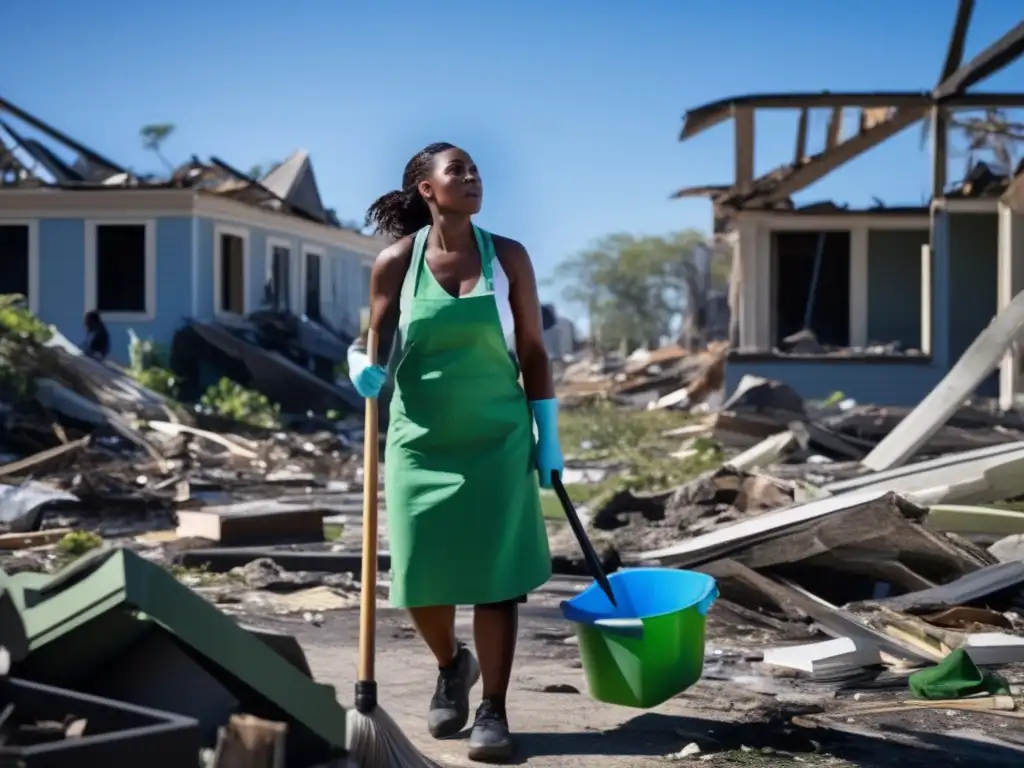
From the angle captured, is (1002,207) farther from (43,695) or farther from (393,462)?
(43,695)

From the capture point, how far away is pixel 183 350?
27.0 meters

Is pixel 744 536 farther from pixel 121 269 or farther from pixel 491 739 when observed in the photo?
pixel 121 269

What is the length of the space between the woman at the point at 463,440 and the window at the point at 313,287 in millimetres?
28512

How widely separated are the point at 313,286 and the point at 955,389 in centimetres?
2390

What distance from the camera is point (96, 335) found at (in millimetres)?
25000

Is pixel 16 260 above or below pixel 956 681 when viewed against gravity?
above

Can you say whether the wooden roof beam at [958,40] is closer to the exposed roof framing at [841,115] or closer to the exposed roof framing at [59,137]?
the exposed roof framing at [841,115]

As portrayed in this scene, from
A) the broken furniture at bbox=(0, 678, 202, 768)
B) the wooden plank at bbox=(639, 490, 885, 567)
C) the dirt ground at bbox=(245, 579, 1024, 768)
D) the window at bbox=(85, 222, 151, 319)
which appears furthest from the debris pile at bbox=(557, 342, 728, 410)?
the broken furniture at bbox=(0, 678, 202, 768)

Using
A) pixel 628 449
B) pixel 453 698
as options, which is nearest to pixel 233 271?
pixel 628 449

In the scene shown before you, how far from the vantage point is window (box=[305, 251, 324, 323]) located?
33625 millimetres

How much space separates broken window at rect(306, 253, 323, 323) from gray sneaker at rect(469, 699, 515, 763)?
28863 mm

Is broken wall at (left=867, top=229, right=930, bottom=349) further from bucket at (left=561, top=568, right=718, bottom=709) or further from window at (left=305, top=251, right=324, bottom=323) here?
bucket at (left=561, top=568, right=718, bottom=709)

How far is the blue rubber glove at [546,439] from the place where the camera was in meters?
5.14

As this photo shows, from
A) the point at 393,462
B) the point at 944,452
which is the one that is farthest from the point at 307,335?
the point at 393,462
